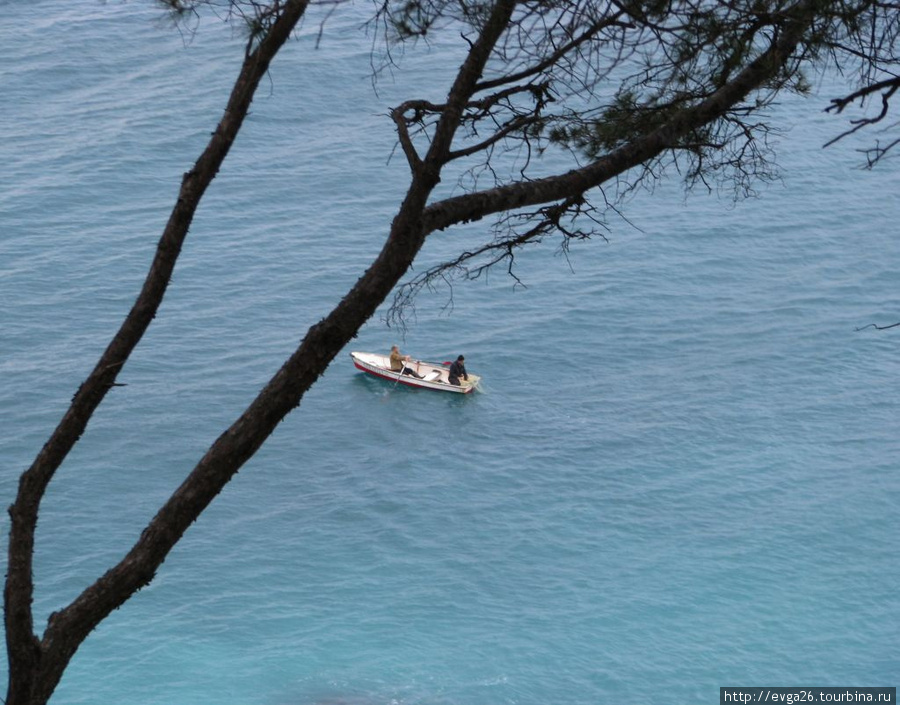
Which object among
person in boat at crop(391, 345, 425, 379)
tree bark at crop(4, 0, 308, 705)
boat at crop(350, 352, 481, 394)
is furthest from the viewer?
person in boat at crop(391, 345, 425, 379)

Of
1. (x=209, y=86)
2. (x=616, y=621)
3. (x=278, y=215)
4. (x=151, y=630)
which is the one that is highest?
(x=209, y=86)

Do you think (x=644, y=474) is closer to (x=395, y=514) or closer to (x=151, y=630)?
(x=395, y=514)

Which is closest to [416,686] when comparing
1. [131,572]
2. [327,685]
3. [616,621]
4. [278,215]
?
[327,685]

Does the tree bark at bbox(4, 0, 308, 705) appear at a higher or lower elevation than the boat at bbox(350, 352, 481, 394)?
higher

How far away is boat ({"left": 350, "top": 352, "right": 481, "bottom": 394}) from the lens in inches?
971

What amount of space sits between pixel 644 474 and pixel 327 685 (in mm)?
8051

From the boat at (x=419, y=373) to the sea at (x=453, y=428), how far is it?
348 mm

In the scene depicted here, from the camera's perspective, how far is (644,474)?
22000 mm

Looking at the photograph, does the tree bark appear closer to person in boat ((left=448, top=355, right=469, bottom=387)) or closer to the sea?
the sea

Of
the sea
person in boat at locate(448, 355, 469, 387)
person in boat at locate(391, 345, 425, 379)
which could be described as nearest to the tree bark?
the sea

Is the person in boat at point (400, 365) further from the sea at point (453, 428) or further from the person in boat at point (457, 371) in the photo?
the person in boat at point (457, 371)

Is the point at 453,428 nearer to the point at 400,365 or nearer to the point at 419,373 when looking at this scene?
the point at 419,373

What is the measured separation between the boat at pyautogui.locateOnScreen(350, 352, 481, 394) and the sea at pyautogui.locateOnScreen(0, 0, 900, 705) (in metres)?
0.35

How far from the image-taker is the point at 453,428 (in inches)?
946
